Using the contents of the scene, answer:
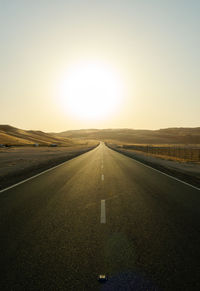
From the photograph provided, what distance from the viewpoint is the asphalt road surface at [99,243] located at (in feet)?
9.44

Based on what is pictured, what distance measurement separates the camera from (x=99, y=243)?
391 cm

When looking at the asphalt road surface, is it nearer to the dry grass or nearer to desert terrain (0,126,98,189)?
desert terrain (0,126,98,189)

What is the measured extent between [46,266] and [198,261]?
239 centimetres

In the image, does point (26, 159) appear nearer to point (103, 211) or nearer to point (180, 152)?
point (103, 211)

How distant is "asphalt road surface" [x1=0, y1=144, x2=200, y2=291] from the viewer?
2.88 m

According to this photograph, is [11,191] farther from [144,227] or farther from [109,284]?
[109,284]

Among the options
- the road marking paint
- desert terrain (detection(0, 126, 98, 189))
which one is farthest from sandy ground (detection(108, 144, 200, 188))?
desert terrain (detection(0, 126, 98, 189))

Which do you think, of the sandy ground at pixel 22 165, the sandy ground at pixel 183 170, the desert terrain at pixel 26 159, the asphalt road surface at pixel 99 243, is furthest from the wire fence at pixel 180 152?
the asphalt road surface at pixel 99 243

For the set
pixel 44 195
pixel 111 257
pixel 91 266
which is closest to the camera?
pixel 91 266

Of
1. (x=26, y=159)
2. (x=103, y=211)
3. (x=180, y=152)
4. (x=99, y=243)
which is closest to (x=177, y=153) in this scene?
(x=180, y=152)

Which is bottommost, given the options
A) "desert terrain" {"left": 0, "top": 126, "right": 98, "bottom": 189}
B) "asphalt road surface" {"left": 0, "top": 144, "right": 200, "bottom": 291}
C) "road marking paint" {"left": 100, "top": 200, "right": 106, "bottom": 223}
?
"desert terrain" {"left": 0, "top": 126, "right": 98, "bottom": 189}

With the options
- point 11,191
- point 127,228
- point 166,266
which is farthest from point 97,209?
point 11,191

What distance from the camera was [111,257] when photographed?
3.43 meters

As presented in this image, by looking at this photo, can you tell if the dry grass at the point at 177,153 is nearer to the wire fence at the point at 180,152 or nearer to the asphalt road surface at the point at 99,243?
the wire fence at the point at 180,152
